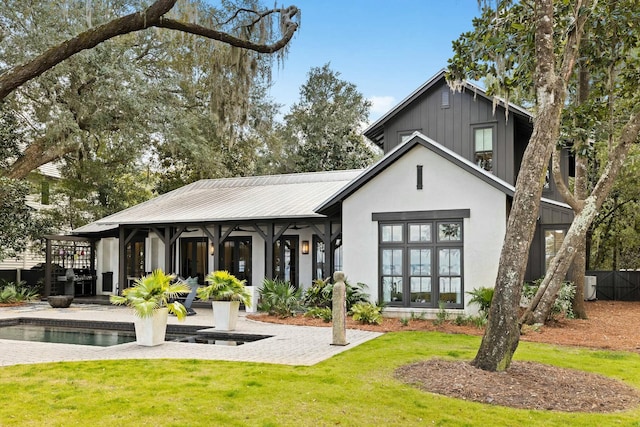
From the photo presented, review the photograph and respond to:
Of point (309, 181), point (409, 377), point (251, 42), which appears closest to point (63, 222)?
point (309, 181)

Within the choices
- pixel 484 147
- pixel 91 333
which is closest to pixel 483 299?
pixel 484 147

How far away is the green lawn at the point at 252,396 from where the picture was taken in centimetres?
522

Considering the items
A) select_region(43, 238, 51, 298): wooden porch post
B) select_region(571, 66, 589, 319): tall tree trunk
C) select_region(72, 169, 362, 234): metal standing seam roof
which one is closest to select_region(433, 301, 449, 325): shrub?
select_region(571, 66, 589, 319): tall tree trunk

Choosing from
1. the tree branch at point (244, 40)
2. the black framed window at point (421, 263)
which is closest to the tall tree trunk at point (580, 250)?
the black framed window at point (421, 263)

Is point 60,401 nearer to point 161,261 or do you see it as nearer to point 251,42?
point 251,42

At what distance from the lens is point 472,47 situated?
34.4 ft

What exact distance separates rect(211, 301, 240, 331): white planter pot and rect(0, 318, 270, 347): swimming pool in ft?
0.98

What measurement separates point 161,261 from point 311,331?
974 cm

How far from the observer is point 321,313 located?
12.9m

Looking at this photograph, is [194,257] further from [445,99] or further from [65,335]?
[445,99]

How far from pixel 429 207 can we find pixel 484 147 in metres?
3.58

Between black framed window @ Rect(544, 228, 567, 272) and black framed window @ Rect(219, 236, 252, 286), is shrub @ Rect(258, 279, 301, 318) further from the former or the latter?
black framed window @ Rect(544, 228, 567, 272)

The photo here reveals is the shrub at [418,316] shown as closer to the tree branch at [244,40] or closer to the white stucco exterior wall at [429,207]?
the white stucco exterior wall at [429,207]

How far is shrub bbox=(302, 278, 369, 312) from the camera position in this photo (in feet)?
43.2
